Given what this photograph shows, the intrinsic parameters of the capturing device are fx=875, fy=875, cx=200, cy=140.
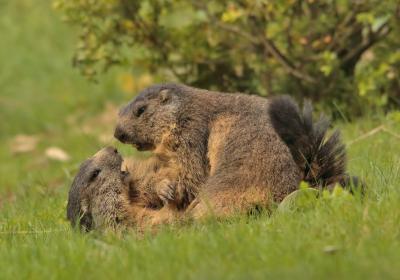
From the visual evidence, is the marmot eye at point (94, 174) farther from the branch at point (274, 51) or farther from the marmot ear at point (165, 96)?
the branch at point (274, 51)

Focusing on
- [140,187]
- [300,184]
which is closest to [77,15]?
[140,187]

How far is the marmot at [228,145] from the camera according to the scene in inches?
217

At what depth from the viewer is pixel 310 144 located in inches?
216

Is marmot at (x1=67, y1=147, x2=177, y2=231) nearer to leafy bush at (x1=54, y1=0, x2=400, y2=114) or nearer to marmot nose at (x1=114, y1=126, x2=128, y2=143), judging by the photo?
marmot nose at (x1=114, y1=126, x2=128, y2=143)

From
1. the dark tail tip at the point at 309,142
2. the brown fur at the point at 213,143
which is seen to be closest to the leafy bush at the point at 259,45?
the brown fur at the point at 213,143

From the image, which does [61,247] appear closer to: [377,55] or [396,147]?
[396,147]

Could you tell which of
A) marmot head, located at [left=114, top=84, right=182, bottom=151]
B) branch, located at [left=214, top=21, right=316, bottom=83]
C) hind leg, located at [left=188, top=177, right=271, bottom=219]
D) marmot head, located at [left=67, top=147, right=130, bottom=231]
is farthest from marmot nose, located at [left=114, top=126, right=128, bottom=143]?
branch, located at [left=214, top=21, right=316, bottom=83]

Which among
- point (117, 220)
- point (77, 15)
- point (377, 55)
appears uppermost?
point (77, 15)

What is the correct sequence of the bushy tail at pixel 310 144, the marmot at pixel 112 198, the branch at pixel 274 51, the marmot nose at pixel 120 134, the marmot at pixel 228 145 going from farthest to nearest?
1. the branch at pixel 274 51
2. the marmot nose at pixel 120 134
3. the marmot at pixel 112 198
4. the marmot at pixel 228 145
5. the bushy tail at pixel 310 144

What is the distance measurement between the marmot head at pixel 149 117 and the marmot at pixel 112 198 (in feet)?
0.70

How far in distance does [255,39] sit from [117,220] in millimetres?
3871

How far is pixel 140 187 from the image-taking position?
6.18 metres

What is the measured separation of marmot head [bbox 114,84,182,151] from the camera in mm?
6312

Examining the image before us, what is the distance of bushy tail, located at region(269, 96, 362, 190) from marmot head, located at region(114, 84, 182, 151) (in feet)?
3.40
